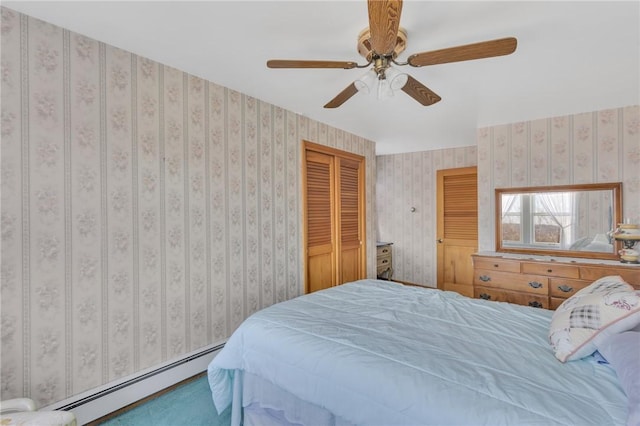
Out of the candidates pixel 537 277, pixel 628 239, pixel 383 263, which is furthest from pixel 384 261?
pixel 628 239

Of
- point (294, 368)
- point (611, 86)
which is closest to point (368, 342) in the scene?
point (294, 368)

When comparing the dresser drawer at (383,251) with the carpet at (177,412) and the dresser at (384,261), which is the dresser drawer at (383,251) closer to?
the dresser at (384,261)

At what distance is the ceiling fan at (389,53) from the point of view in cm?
123


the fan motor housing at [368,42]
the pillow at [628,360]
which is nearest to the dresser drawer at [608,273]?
the pillow at [628,360]

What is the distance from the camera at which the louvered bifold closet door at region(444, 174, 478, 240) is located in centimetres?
465

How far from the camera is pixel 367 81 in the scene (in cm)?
167

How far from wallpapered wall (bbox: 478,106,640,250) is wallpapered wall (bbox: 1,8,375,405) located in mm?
2634

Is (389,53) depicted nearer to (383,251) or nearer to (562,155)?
(562,155)

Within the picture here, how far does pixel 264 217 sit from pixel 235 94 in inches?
44.1

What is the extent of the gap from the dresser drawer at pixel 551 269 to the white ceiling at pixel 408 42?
152 centimetres

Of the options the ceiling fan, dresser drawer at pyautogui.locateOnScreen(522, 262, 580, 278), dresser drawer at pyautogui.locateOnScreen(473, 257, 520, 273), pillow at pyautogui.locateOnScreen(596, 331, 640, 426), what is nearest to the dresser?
dresser drawer at pyautogui.locateOnScreen(473, 257, 520, 273)

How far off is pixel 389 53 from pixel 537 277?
2.65 metres

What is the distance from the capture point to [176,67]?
221 centimetres

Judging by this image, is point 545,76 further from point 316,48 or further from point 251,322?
point 251,322
